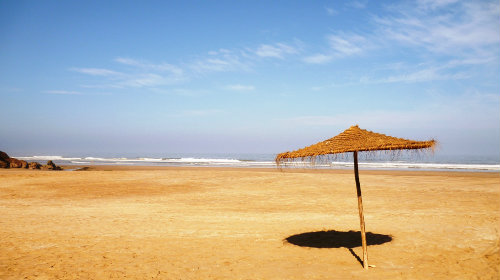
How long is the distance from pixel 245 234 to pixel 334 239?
2238 mm

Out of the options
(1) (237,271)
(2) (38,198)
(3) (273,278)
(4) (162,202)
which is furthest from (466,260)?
(2) (38,198)

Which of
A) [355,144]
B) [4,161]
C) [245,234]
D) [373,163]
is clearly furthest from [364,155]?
[373,163]

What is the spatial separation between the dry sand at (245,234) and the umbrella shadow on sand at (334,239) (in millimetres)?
26

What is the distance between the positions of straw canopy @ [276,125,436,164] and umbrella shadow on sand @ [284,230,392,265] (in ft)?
8.42

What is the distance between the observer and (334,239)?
8.45 meters

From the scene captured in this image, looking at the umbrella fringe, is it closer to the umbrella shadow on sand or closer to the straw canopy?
the straw canopy

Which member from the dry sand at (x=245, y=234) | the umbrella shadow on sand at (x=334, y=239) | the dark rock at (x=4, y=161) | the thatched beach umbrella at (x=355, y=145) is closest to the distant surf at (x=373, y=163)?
the dry sand at (x=245, y=234)

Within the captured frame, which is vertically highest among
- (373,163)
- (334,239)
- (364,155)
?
(364,155)

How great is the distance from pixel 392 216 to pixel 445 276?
17.3 ft

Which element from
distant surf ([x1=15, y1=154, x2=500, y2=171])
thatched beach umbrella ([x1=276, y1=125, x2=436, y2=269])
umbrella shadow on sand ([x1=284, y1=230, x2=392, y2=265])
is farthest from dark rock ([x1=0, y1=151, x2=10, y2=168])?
thatched beach umbrella ([x1=276, y1=125, x2=436, y2=269])

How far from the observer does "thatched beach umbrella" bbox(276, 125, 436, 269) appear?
A: 5.78m

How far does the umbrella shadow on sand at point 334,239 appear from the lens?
7.96 meters

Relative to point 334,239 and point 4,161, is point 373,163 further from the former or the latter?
point 334,239

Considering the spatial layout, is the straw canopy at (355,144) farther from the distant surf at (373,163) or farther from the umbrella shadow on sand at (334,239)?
the distant surf at (373,163)
